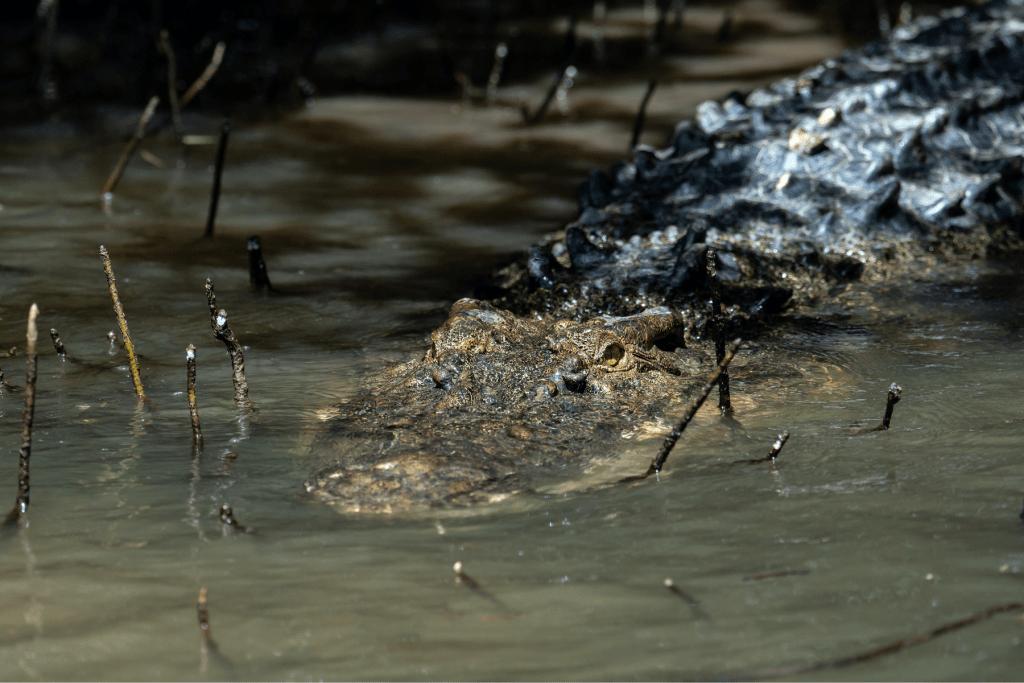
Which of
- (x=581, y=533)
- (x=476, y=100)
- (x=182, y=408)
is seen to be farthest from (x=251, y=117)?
(x=581, y=533)

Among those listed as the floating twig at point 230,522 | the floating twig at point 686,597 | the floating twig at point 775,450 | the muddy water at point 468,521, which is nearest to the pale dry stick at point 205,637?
the muddy water at point 468,521

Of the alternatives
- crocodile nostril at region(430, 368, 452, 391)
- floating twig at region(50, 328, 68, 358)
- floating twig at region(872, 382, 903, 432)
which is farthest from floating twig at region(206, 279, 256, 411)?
floating twig at region(872, 382, 903, 432)

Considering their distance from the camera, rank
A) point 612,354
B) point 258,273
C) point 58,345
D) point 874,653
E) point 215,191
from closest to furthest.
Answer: point 874,653, point 612,354, point 58,345, point 258,273, point 215,191

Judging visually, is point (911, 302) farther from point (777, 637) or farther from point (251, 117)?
point (251, 117)

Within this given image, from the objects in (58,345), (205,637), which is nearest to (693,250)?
(58,345)

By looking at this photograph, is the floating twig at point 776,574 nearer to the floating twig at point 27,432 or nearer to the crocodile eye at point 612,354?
the crocodile eye at point 612,354

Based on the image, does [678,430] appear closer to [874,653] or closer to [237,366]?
[874,653]

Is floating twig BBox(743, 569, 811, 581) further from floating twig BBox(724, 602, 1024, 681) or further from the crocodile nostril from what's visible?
the crocodile nostril
